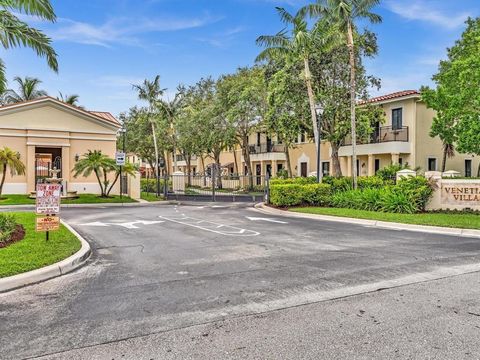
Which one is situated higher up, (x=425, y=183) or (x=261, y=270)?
(x=425, y=183)

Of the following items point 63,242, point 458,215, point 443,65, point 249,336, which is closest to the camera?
point 249,336

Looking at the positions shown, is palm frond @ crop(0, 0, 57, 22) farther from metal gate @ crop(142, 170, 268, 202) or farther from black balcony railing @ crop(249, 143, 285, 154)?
black balcony railing @ crop(249, 143, 285, 154)

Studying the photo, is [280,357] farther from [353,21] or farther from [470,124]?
[470,124]

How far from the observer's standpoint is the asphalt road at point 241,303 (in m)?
4.41

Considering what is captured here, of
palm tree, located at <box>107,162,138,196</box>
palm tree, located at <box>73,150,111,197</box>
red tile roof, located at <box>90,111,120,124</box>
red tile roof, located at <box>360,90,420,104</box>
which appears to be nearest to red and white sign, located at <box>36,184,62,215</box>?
palm tree, located at <box>73,150,111,197</box>

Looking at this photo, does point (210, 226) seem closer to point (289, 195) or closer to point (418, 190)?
point (289, 195)

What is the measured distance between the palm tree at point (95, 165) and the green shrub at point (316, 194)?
13444 mm

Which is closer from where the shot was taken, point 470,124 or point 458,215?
point 458,215

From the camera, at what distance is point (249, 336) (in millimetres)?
4637

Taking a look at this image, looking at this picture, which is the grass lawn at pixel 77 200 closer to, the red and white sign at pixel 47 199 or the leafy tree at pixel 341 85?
the leafy tree at pixel 341 85

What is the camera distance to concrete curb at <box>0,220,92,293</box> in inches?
263

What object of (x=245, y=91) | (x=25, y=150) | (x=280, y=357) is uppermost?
(x=245, y=91)

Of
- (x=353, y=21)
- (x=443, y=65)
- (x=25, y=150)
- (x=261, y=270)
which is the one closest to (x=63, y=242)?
(x=261, y=270)

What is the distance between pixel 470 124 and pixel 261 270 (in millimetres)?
20218
